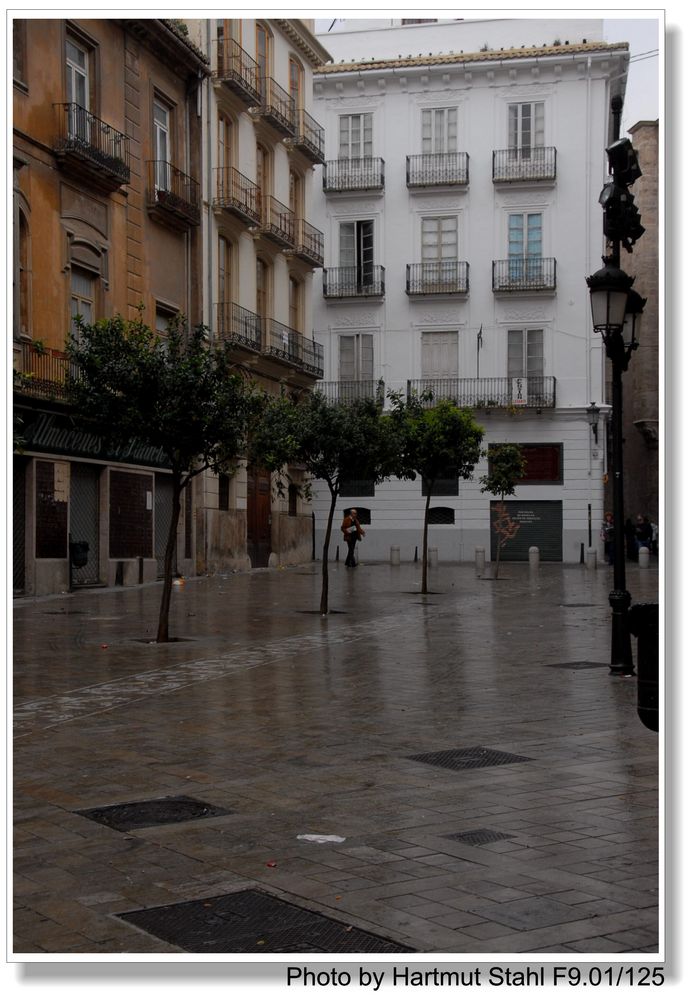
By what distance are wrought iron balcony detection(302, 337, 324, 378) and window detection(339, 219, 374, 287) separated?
5.69 m

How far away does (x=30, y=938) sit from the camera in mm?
4340

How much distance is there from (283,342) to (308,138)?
6.56m

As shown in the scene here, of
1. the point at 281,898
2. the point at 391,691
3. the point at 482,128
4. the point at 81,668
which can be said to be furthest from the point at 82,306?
the point at 482,128

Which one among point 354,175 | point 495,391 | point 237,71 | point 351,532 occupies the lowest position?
point 351,532

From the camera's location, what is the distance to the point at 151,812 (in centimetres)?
631

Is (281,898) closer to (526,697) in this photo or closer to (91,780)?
(91,780)

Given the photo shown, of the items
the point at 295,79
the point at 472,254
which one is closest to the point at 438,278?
the point at 472,254

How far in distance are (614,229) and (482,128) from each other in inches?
1370

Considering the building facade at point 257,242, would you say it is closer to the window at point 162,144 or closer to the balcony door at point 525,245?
the window at point 162,144

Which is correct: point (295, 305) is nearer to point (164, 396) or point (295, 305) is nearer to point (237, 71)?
point (237, 71)

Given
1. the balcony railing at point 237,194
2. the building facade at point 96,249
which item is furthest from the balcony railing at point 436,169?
the building facade at point 96,249

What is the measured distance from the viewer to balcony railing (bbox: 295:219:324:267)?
3850 centimetres

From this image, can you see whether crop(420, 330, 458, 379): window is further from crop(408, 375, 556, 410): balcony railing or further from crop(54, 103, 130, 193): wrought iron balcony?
crop(54, 103, 130, 193): wrought iron balcony
